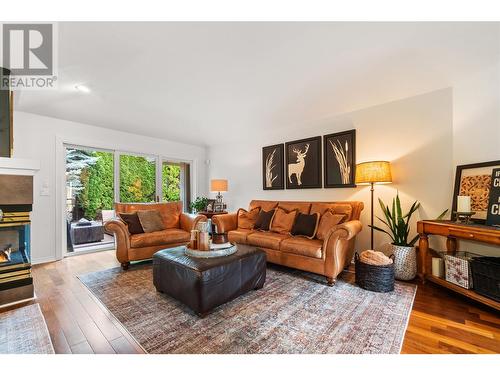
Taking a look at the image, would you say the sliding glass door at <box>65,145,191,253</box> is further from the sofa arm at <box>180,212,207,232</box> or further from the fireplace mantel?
the fireplace mantel

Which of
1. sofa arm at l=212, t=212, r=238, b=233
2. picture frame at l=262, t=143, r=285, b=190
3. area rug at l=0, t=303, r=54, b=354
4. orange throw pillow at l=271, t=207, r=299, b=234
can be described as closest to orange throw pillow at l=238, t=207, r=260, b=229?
sofa arm at l=212, t=212, r=238, b=233

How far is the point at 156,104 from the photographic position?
10.2 ft

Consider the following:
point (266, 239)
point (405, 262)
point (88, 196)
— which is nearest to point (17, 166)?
point (88, 196)

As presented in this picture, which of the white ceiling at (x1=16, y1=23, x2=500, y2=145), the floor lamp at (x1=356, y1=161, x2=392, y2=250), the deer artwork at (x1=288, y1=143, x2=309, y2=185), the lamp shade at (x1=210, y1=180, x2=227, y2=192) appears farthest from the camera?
the lamp shade at (x1=210, y1=180, x2=227, y2=192)

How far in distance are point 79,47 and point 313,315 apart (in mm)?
3023

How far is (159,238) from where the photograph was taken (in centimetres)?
318

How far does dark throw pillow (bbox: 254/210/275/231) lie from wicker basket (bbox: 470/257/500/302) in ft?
7.23

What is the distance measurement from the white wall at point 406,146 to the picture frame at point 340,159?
9 centimetres

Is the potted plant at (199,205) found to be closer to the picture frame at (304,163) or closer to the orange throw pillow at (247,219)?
the orange throw pillow at (247,219)

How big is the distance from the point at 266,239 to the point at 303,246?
543 millimetres

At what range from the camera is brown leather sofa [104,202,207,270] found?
2.95 metres

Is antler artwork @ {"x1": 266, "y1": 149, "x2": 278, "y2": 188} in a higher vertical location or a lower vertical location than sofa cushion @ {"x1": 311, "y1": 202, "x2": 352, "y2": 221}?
higher

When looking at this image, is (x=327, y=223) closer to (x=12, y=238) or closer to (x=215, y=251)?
(x=215, y=251)

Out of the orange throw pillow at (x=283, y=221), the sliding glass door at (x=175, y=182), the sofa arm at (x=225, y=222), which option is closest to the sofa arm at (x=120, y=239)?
the sofa arm at (x=225, y=222)
